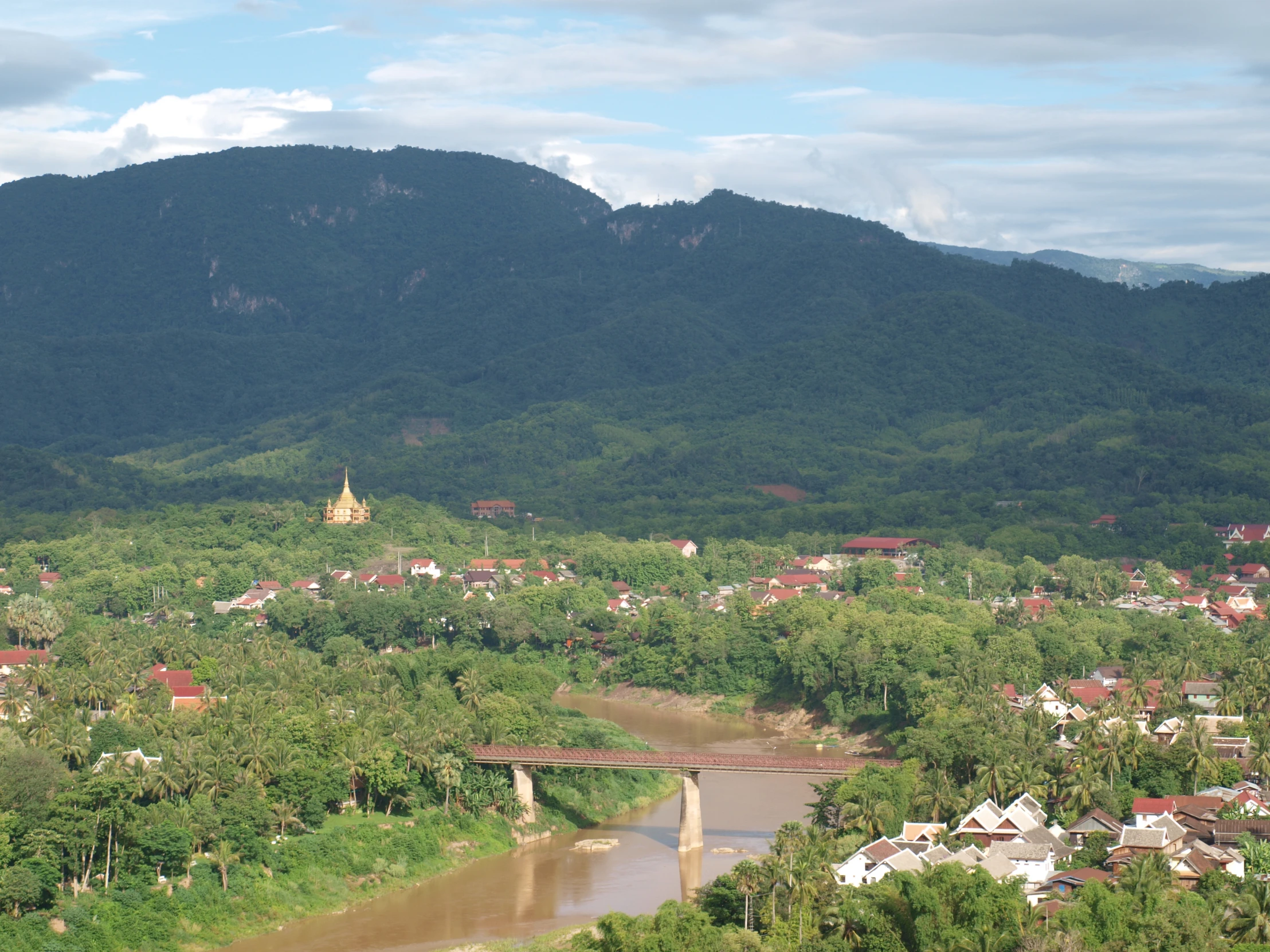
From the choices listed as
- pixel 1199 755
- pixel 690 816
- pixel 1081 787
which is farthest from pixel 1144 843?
pixel 690 816

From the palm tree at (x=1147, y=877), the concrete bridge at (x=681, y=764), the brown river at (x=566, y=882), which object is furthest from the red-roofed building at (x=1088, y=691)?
the palm tree at (x=1147, y=877)

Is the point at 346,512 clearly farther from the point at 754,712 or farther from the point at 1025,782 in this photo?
the point at 1025,782

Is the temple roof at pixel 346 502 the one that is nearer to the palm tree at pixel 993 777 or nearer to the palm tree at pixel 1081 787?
the palm tree at pixel 993 777

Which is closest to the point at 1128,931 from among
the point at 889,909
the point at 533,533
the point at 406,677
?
the point at 889,909

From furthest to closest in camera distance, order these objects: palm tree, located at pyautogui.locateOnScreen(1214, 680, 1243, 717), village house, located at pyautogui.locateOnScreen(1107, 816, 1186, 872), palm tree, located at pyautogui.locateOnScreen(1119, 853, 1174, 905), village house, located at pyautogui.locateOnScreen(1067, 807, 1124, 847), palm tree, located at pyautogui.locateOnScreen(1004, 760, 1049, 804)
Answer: palm tree, located at pyautogui.locateOnScreen(1214, 680, 1243, 717) → palm tree, located at pyautogui.locateOnScreen(1004, 760, 1049, 804) → village house, located at pyautogui.locateOnScreen(1067, 807, 1124, 847) → village house, located at pyautogui.locateOnScreen(1107, 816, 1186, 872) → palm tree, located at pyautogui.locateOnScreen(1119, 853, 1174, 905)

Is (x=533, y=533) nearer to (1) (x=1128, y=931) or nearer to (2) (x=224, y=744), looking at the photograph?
(2) (x=224, y=744)

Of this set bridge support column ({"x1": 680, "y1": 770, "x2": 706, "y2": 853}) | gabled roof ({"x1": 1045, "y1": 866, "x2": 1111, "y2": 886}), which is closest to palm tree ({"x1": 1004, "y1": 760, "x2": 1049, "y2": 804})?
gabled roof ({"x1": 1045, "y1": 866, "x2": 1111, "y2": 886})

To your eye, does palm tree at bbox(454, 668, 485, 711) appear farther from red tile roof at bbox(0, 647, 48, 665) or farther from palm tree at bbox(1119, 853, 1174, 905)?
palm tree at bbox(1119, 853, 1174, 905)
